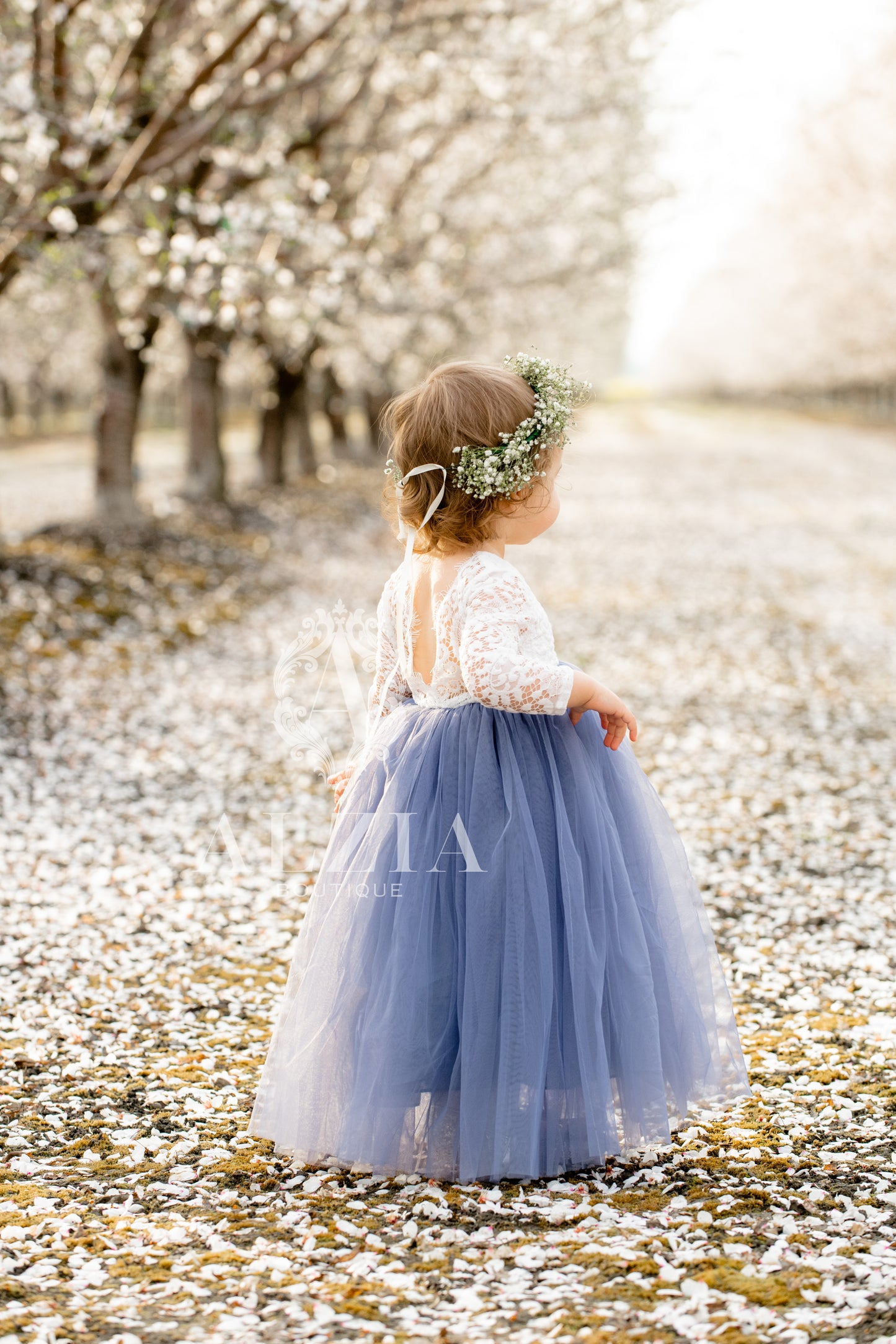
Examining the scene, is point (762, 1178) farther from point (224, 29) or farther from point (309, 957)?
point (224, 29)

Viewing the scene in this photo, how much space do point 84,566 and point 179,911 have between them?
7.84m

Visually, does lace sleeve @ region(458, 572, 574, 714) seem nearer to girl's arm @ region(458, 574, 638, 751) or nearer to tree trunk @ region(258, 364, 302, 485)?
girl's arm @ region(458, 574, 638, 751)

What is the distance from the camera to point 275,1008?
4.49m

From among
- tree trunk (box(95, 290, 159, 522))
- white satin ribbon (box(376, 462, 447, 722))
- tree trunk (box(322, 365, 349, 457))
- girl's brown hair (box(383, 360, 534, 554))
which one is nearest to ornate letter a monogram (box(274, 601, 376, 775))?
white satin ribbon (box(376, 462, 447, 722))

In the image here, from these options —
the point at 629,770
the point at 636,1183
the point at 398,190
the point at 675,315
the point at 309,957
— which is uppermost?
the point at 675,315

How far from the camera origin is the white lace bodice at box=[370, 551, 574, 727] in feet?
10.4

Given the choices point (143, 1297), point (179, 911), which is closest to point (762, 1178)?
point (143, 1297)

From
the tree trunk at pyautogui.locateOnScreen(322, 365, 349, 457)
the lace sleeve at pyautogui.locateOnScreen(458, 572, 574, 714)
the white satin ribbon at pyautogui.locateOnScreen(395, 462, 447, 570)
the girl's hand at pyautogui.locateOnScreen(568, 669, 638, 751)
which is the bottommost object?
the girl's hand at pyautogui.locateOnScreen(568, 669, 638, 751)

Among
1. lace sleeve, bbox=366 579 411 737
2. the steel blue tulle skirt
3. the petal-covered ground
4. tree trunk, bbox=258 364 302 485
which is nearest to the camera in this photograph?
the petal-covered ground

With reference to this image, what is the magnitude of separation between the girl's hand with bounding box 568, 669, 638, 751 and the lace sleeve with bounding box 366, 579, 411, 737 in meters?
0.57

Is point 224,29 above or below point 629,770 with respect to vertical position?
above

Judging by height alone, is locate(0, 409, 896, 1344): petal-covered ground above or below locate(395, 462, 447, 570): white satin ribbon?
below

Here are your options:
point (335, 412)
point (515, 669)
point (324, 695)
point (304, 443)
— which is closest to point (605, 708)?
point (515, 669)

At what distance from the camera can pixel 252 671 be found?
1043cm
